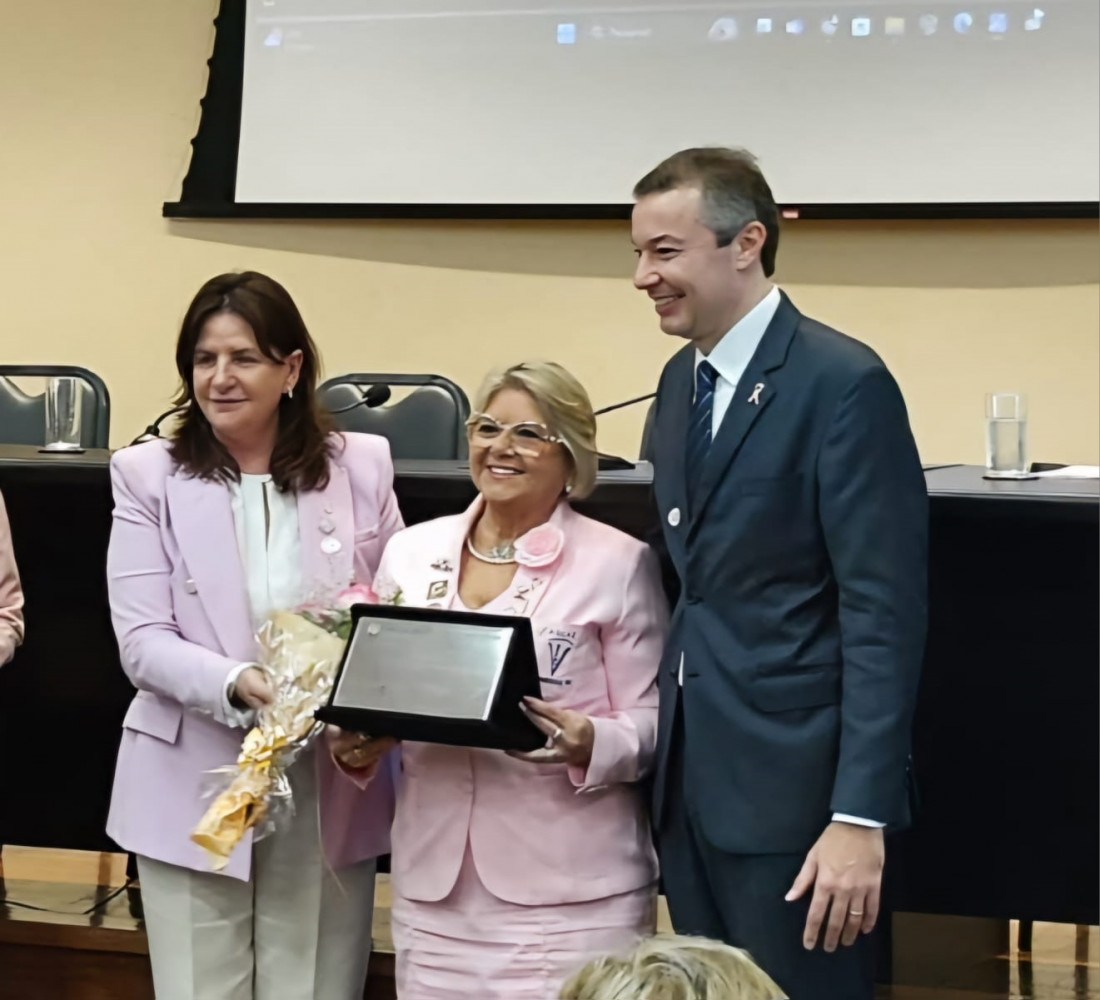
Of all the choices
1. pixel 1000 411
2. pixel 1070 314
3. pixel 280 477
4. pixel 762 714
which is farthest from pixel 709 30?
pixel 762 714

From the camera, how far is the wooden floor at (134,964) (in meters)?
2.70

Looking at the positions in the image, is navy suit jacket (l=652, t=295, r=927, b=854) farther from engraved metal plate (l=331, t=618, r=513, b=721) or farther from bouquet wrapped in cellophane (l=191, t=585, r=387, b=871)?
bouquet wrapped in cellophane (l=191, t=585, r=387, b=871)

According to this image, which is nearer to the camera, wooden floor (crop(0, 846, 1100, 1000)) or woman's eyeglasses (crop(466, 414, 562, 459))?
woman's eyeglasses (crop(466, 414, 562, 459))

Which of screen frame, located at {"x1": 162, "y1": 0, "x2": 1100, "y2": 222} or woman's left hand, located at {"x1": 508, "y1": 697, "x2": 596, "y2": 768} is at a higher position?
screen frame, located at {"x1": 162, "y1": 0, "x2": 1100, "y2": 222}

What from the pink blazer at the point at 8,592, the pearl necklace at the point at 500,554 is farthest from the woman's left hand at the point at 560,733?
the pink blazer at the point at 8,592

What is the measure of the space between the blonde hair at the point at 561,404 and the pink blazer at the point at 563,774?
9 centimetres

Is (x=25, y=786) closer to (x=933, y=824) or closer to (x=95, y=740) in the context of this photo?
(x=95, y=740)

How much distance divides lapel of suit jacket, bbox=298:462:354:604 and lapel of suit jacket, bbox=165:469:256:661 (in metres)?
0.09

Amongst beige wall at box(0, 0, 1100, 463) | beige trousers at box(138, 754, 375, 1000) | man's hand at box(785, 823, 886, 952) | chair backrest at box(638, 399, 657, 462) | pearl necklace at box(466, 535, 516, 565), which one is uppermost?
beige wall at box(0, 0, 1100, 463)

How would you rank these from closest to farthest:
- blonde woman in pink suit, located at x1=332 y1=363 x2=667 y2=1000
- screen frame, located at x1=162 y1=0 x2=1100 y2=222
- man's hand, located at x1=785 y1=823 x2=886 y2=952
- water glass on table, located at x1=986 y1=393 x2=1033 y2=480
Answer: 1. man's hand, located at x1=785 y1=823 x2=886 y2=952
2. blonde woman in pink suit, located at x1=332 y1=363 x2=667 y2=1000
3. water glass on table, located at x1=986 y1=393 x2=1033 y2=480
4. screen frame, located at x1=162 y1=0 x2=1100 y2=222

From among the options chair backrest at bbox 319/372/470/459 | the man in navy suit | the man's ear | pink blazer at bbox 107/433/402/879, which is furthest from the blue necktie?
chair backrest at bbox 319/372/470/459

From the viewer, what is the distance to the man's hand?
1649 millimetres

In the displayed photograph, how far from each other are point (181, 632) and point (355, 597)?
300 millimetres

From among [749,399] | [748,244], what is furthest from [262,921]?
[748,244]
